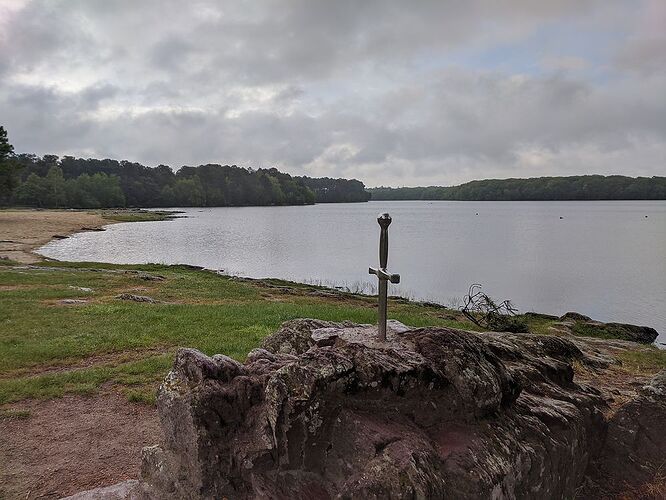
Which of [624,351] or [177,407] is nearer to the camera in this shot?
[177,407]

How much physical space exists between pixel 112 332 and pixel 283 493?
10.8 meters

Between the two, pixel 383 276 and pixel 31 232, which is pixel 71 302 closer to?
pixel 383 276

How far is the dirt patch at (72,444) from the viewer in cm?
650

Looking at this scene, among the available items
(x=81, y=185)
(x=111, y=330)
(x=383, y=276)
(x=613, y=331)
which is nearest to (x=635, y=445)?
(x=383, y=276)

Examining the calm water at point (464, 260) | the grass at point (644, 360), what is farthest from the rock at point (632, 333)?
the grass at point (644, 360)

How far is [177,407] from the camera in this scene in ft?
16.0

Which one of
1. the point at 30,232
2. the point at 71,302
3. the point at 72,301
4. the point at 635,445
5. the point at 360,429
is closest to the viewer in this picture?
the point at 360,429

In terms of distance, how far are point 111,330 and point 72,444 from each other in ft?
22.1

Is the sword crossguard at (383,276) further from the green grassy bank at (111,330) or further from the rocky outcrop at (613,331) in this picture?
the rocky outcrop at (613,331)

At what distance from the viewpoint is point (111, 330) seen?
13.8 m

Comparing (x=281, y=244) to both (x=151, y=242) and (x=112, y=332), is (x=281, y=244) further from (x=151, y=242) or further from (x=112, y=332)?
(x=112, y=332)

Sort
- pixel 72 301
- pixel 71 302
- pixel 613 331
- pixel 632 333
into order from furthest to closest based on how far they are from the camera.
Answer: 1. pixel 632 333
2. pixel 613 331
3. pixel 72 301
4. pixel 71 302

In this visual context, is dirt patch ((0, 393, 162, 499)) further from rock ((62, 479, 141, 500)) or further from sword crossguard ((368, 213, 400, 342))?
sword crossguard ((368, 213, 400, 342))

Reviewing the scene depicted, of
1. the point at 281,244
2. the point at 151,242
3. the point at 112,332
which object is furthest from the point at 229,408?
the point at 151,242
